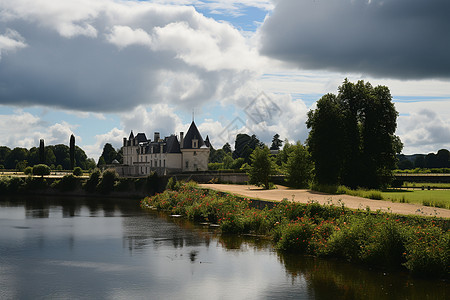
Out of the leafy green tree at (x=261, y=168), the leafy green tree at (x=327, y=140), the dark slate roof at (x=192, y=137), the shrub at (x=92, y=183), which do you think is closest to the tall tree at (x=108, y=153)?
the dark slate roof at (x=192, y=137)

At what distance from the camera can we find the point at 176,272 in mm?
17562

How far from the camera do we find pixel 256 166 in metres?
51.8

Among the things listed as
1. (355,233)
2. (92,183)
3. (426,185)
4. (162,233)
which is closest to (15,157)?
(92,183)

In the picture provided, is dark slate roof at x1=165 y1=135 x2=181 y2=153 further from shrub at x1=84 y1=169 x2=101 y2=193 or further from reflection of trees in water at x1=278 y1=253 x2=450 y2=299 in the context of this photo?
reflection of trees in water at x1=278 y1=253 x2=450 y2=299

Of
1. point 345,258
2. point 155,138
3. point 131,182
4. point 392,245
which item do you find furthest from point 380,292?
point 155,138

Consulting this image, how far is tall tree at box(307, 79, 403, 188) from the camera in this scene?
150 ft

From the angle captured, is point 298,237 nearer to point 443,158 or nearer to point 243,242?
point 243,242

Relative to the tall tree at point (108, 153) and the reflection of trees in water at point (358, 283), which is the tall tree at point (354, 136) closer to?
the reflection of trees in water at point (358, 283)

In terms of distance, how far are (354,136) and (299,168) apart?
743 cm

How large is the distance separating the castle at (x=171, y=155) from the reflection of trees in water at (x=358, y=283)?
58907 mm

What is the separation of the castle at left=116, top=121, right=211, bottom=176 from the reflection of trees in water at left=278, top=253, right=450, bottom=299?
5891cm

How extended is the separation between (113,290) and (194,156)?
67.8 m

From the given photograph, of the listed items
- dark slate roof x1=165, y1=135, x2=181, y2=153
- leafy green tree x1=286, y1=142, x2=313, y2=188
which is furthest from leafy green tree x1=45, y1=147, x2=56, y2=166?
leafy green tree x1=286, y1=142, x2=313, y2=188

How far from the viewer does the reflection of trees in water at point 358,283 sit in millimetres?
14383
